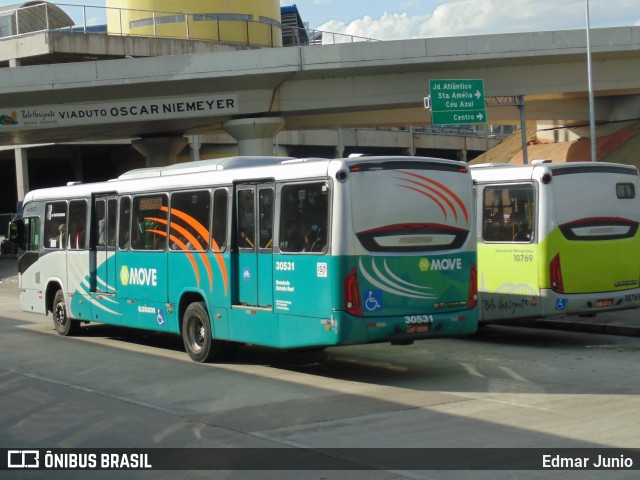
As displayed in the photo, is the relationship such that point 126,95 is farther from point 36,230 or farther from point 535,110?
point 535,110

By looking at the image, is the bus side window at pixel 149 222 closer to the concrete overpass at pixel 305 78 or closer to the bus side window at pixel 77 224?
the bus side window at pixel 77 224

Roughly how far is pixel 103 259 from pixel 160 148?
20.7 metres

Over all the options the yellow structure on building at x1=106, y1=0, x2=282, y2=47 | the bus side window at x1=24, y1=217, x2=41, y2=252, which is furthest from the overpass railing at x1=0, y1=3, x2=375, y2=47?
the bus side window at x1=24, y1=217, x2=41, y2=252

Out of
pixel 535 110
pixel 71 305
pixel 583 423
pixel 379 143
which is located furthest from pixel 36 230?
pixel 379 143

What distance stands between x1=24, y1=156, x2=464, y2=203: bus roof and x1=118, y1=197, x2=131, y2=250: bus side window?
0.20 m

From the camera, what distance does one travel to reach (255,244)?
1386 cm

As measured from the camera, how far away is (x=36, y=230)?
20.6 meters

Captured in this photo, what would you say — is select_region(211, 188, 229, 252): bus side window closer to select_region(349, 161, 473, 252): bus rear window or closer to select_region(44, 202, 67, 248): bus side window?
select_region(349, 161, 473, 252): bus rear window

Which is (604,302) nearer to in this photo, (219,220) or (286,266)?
(286,266)

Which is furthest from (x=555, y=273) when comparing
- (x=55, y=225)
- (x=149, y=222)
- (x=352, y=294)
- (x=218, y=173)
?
(x=55, y=225)

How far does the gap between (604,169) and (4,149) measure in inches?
1836

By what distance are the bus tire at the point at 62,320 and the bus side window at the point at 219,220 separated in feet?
18.9

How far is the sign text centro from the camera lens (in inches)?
1276

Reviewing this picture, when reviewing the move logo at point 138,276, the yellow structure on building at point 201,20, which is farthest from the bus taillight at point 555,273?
the yellow structure on building at point 201,20
